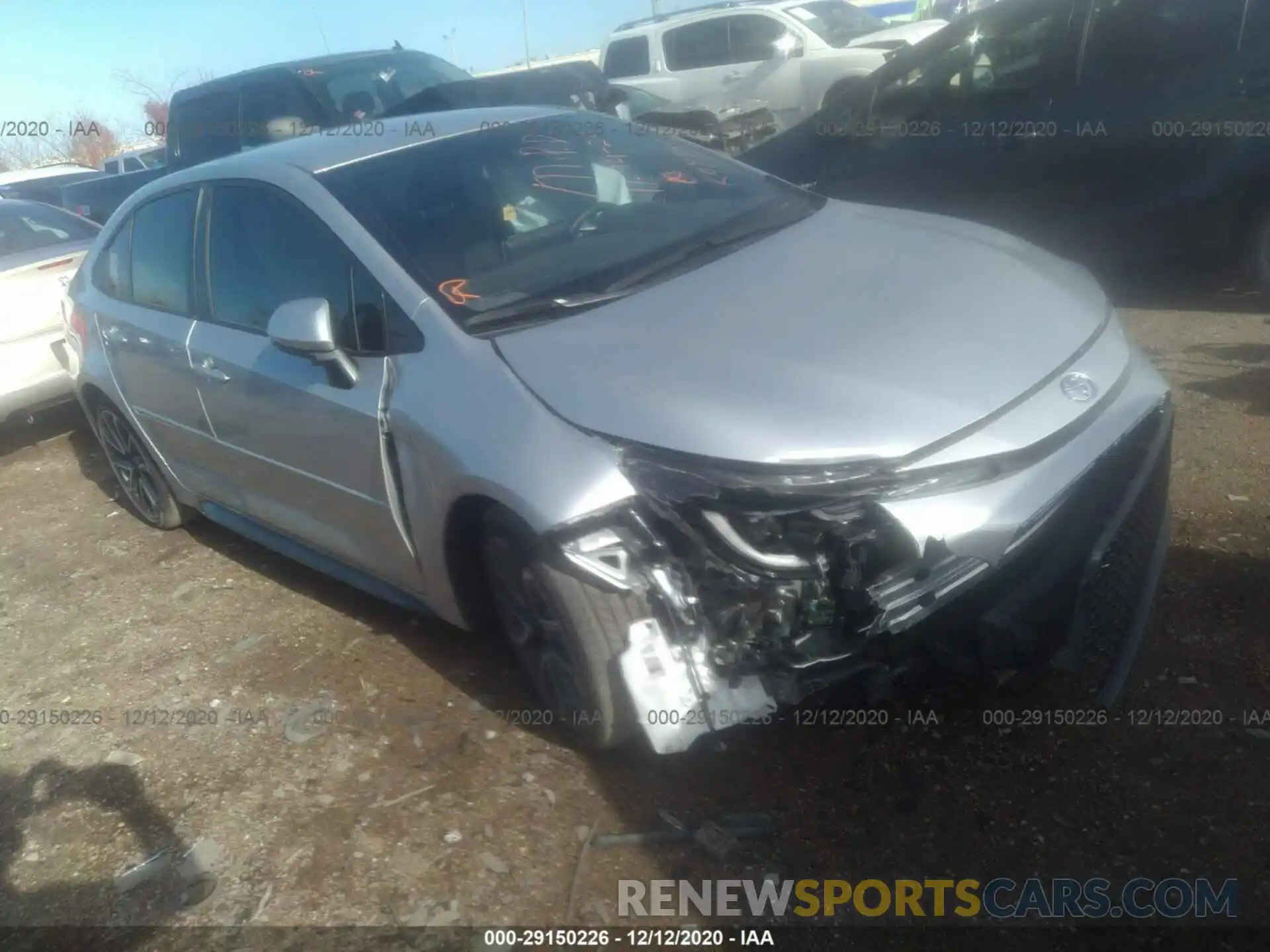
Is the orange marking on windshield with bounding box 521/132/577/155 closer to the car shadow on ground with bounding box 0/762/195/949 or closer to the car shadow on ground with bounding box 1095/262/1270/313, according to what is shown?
the car shadow on ground with bounding box 0/762/195/949

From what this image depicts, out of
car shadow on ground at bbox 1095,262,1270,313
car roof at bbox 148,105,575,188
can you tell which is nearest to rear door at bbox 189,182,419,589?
car roof at bbox 148,105,575,188

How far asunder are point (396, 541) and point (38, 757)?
1517mm

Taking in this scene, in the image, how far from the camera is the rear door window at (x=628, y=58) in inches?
528

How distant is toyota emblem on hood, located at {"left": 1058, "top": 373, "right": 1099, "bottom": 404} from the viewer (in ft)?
8.51

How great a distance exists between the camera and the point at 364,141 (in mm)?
3736

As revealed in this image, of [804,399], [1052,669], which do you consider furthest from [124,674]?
[1052,669]

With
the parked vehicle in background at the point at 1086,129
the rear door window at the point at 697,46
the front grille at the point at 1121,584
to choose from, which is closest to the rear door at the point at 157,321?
the front grille at the point at 1121,584

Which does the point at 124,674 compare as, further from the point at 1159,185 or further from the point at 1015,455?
the point at 1159,185

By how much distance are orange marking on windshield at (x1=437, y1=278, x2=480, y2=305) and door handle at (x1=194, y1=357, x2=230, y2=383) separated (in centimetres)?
110

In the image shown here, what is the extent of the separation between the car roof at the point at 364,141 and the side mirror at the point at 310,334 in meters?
0.64

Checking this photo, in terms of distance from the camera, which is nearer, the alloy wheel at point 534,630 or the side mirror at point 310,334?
the alloy wheel at point 534,630

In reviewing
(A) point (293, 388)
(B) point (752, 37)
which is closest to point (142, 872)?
(A) point (293, 388)

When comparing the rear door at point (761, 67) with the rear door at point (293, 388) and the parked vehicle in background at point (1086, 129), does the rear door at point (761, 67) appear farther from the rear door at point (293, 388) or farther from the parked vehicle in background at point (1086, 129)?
the rear door at point (293, 388)

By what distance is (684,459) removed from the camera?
2.44 metres
